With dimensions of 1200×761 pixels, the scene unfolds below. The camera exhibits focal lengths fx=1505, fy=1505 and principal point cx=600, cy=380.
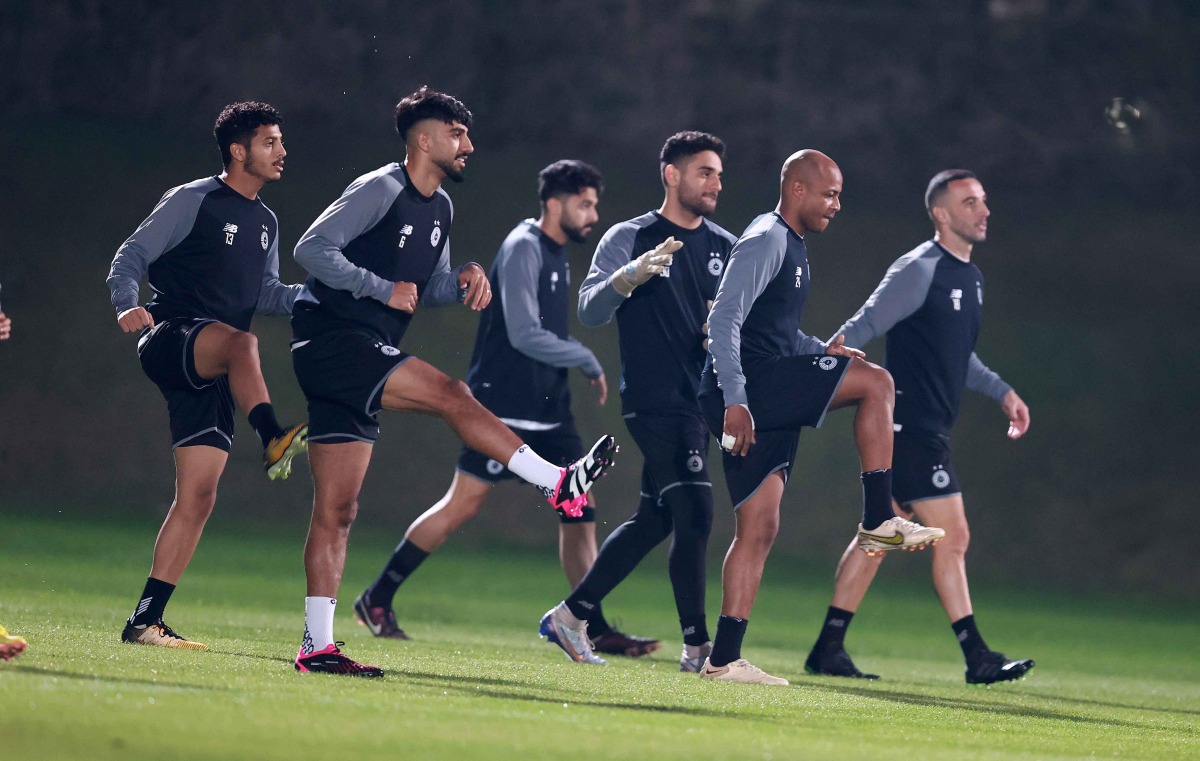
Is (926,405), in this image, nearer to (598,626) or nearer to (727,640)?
(727,640)

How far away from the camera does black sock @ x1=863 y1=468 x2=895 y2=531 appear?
205 inches

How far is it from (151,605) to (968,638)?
330cm

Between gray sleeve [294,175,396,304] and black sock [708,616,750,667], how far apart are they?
177cm

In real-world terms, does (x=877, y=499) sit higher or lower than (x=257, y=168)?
lower

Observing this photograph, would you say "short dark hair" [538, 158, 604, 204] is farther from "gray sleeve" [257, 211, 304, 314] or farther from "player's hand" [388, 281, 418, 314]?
"player's hand" [388, 281, 418, 314]

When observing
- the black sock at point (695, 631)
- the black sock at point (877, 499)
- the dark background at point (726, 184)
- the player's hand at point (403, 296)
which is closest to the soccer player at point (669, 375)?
the black sock at point (695, 631)

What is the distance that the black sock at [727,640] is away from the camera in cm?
551

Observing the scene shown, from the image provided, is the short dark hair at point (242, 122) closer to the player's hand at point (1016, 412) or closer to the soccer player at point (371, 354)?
the soccer player at point (371, 354)

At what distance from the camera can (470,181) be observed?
1323cm

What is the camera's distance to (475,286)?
199 inches

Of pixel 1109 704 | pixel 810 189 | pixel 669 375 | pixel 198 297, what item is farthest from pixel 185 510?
pixel 1109 704

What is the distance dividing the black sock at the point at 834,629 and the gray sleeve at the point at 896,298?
3.85 feet

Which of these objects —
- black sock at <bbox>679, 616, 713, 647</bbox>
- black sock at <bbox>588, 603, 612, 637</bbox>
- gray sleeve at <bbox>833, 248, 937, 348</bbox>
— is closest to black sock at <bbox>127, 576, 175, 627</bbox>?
black sock at <bbox>679, 616, 713, 647</bbox>

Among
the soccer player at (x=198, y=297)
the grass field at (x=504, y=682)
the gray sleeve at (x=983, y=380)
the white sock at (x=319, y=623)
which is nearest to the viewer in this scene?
the grass field at (x=504, y=682)
